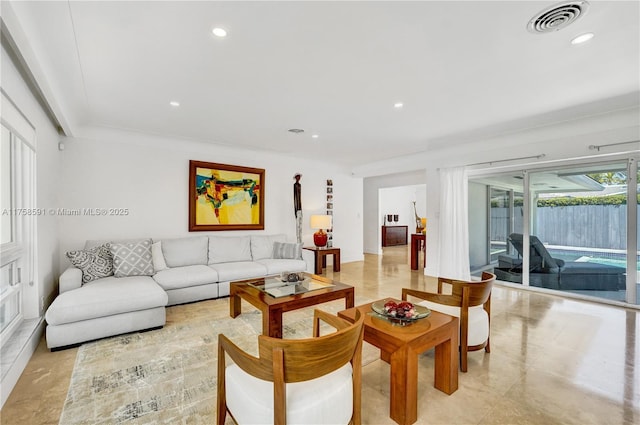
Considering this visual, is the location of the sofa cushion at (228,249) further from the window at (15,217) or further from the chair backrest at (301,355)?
the chair backrest at (301,355)

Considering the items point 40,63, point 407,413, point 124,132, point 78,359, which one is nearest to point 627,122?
point 407,413

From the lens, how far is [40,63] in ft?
7.36

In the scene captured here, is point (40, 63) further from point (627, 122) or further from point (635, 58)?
point (627, 122)

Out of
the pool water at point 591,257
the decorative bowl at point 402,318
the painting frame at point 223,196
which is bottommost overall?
the decorative bowl at point 402,318

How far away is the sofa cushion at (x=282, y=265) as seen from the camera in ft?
14.9

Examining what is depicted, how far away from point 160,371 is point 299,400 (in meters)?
1.55

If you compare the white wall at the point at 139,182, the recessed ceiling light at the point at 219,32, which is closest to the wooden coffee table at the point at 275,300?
the white wall at the point at 139,182

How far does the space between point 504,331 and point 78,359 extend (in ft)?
13.2

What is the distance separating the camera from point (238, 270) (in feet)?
13.9

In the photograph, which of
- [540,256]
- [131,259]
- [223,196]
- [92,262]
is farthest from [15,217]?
[540,256]

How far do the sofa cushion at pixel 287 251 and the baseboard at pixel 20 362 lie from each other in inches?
120

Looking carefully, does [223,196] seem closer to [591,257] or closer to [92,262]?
[92,262]

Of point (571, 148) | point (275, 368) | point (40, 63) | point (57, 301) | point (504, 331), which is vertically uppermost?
point (40, 63)

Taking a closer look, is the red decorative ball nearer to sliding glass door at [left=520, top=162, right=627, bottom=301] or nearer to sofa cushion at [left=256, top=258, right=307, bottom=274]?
sofa cushion at [left=256, top=258, right=307, bottom=274]
